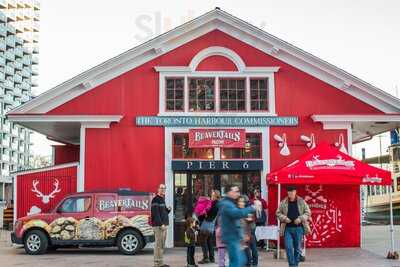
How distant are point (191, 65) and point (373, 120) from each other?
19.9 feet

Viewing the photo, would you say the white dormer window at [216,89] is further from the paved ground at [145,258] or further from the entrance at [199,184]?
the paved ground at [145,258]

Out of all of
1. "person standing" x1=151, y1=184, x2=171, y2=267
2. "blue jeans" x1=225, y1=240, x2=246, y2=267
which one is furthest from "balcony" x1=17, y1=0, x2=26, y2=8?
"blue jeans" x1=225, y1=240, x2=246, y2=267

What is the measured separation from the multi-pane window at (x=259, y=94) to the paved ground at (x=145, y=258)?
481cm

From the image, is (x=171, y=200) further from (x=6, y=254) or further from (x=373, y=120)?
(x=373, y=120)

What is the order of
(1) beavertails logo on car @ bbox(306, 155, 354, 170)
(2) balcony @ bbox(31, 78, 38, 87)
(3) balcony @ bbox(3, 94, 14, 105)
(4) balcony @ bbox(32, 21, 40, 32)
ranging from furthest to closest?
(2) balcony @ bbox(31, 78, 38, 87), (4) balcony @ bbox(32, 21, 40, 32), (3) balcony @ bbox(3, 94, 14, 105), (1) beavertails logo on car @ bbox(306, 155, 354, 170)

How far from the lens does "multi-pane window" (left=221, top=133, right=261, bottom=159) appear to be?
19.3m

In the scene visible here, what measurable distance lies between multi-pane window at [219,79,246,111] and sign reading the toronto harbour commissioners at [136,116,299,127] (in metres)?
0.45

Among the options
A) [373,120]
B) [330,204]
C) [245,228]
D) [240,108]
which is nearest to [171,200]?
[240,108]

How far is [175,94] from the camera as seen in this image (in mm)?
19609

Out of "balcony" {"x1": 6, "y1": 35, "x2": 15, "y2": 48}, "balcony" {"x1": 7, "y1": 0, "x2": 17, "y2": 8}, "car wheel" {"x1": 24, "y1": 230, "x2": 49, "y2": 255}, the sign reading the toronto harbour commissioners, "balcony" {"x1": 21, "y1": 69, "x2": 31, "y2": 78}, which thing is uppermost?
"balcony" {"x1": 7, "y1": 0, "x2": 17, "y2": 8}

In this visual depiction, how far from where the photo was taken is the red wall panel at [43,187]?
19.3 metres

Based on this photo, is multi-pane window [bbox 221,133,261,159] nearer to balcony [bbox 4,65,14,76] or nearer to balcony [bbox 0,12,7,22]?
balcony [bbox 4,65,14,76]

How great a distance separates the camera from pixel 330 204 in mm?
19016

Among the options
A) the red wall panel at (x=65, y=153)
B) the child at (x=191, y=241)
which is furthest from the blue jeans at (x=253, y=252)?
the red wall panel at (x=65, y=153)
